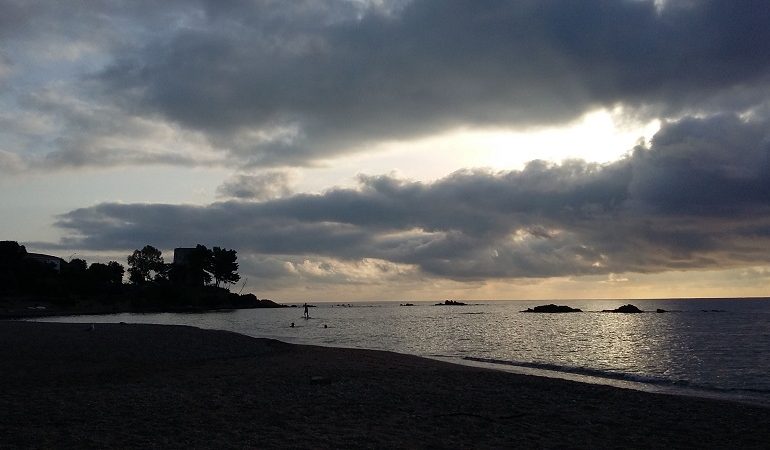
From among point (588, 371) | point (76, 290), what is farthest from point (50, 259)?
point (588, 371)

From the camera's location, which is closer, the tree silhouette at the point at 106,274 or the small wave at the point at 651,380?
the small wave at the point at 651,380

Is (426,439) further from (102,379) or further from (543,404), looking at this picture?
(102,379)

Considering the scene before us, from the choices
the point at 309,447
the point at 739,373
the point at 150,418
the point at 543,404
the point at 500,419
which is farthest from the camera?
the point at 739,373

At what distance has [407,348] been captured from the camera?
5291 centimetres

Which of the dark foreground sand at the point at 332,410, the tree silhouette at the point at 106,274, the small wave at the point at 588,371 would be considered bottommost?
the small wave at the point at 588,371

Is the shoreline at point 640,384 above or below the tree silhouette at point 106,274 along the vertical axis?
below

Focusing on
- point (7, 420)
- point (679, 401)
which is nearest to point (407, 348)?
point (679, 401)

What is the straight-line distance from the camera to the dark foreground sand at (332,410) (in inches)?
532

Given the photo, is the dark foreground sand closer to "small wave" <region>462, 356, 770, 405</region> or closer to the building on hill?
"small wave" <region>462, 356, 770, 405</region>

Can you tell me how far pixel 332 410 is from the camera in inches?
667

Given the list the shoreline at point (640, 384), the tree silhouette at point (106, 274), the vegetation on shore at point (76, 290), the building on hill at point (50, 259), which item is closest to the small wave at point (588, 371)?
the shoreline at point (640, 384)

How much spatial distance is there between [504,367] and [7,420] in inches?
1134

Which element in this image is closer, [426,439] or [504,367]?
[426,439]

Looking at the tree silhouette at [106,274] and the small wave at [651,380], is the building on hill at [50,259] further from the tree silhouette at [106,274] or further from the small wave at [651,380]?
the small wave at [651,380]
